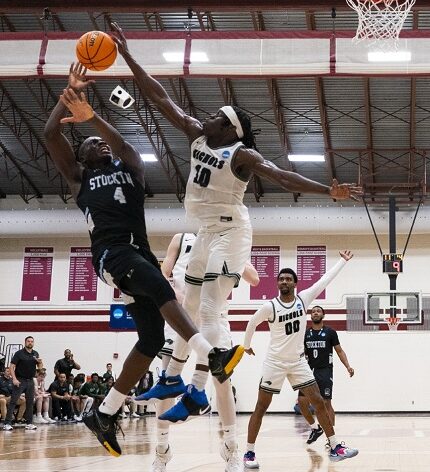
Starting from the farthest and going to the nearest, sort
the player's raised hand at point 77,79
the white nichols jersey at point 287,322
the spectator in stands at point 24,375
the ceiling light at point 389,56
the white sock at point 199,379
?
the spectator in stands at point 24,375
the ceiling light at point 389,56
the white nichols jersey at point 287,322
the player's raised hand at point 77,79
the white sock at point 199,379

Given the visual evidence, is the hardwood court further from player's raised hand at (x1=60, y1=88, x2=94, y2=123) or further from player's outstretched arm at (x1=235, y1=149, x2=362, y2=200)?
player's raised hand at (x1=60, y1=88, x2=94, y2=123)

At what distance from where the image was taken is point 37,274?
29812 millimetres

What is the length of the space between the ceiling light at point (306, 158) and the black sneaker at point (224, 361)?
21.7 metres


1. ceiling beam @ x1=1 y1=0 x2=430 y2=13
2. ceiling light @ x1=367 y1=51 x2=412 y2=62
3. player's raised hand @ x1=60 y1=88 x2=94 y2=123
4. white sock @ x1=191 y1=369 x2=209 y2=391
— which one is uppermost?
ceiling beam @ x1=1 y1=0 x2=430 y2=13

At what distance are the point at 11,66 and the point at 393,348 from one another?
16383 mm

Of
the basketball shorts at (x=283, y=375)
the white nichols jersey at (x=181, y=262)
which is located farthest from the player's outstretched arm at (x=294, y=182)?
the basketball shorts at (x=283, y=375)

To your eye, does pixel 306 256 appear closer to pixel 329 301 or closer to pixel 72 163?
pixel 329 301

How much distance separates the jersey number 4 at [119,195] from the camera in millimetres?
6254

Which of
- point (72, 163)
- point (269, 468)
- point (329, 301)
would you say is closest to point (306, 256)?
point (329, 301)

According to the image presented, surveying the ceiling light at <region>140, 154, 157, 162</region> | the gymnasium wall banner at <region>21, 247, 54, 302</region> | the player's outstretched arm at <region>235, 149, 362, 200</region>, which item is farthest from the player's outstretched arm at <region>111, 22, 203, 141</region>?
the gymnasium wall banner at <region>21, 247, 54, 302</region>

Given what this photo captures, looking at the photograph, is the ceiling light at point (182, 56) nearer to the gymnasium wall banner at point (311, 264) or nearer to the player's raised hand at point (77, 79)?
the player's raised hand at point (77, 79)

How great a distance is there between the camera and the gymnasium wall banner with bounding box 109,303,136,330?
27.7 m

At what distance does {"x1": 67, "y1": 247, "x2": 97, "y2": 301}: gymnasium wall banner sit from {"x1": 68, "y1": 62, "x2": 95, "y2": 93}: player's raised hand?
2300 cm

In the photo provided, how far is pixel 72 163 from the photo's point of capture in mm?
6617
